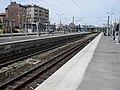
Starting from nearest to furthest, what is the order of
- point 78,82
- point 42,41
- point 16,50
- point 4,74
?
point 78,82 → point 4,74 → point 16,50 → point 42,41

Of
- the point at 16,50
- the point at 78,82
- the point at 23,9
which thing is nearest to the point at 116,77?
the point at 78,82

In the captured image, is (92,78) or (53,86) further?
(92,78)

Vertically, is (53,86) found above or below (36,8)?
below

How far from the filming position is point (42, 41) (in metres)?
36.1

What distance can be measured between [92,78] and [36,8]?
464ft

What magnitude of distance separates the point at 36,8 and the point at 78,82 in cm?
14200

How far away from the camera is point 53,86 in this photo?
25.4 ft

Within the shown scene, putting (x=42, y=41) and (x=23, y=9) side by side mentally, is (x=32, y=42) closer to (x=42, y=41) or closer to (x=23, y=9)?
(x=42, y=41)

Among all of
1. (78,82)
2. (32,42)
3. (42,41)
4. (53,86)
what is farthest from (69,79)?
(42,41)

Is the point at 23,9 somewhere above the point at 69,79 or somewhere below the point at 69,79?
above

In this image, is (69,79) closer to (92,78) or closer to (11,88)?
(92,78)

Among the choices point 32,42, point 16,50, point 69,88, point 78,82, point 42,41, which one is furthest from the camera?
point 42,41

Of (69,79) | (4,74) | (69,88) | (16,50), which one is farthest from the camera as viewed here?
(16,50)

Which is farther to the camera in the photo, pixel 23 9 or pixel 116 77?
pixel 23 9
